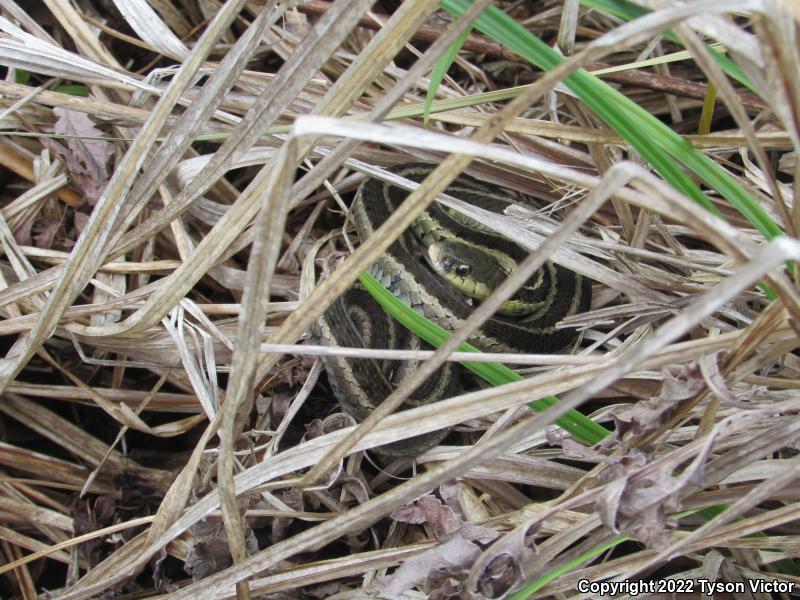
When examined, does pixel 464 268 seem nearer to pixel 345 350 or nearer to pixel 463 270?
pixel 463 270

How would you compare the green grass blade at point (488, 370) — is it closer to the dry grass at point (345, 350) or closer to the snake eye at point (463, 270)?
the dry grass at point (345, 350)

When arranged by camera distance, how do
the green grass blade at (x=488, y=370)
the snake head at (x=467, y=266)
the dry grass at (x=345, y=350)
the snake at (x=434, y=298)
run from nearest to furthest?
1. the dry grass at (x=345, y=350)
2. the green grass blade at (x=488, y=370)
3. the snake at (x=434, y=298)
4. the snake head at (x=467, y=266)

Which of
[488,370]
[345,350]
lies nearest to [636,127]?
[488,370]

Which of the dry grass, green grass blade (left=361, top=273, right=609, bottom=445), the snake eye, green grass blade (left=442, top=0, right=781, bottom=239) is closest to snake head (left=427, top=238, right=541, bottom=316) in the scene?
the snake eye

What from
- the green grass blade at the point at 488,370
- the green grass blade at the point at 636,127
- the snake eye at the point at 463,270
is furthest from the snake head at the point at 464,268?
the green grass blade at the point at 636,127

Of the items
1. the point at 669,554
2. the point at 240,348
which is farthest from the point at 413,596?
the point at 240,348

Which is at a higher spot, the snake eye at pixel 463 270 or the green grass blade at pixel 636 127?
the green grass blade at pixel 636 127

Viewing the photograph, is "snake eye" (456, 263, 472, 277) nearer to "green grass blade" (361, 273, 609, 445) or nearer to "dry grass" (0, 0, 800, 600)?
"dry grass" (0, 0, 800, 600)
